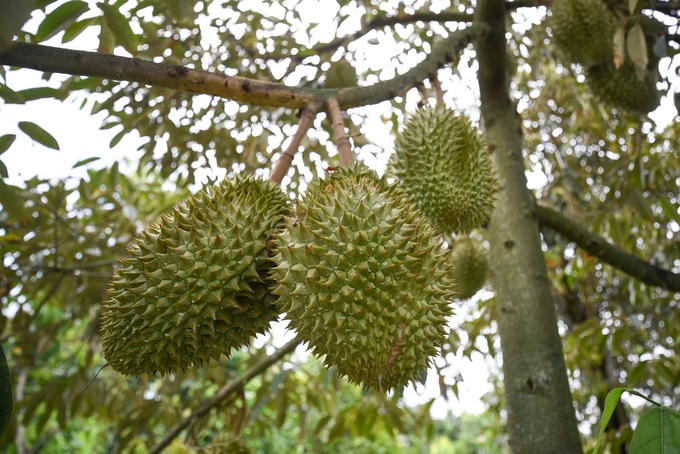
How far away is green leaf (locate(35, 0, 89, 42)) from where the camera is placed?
4.67 feet

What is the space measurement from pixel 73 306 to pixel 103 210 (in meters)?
0.65

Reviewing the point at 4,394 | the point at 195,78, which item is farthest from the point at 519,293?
the point at 4,394

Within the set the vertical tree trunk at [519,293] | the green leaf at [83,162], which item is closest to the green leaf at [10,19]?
the vertical tree trunk at [519,293]

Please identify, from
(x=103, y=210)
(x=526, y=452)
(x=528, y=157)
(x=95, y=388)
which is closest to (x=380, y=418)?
(x=526, y=452)

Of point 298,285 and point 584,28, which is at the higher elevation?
point 584,28

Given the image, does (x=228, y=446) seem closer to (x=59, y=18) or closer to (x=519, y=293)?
(x=519, y=293)

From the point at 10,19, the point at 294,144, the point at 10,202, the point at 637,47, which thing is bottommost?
the point at 10,19

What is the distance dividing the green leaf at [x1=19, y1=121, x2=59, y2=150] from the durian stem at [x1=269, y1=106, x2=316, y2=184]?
70 cm

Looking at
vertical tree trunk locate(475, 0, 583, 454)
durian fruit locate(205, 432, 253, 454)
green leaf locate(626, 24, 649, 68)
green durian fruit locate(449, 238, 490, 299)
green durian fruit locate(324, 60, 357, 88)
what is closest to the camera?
vertical tree trunk locate(475, 0, 583, 454)

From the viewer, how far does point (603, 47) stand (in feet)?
8.15

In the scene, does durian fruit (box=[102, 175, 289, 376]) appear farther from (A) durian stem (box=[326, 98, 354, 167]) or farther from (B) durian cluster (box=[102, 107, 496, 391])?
(A) durian stem (box=[326, 98, 354, 167])

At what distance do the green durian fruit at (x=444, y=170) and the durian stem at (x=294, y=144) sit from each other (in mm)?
392

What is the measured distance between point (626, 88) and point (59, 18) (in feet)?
7.85

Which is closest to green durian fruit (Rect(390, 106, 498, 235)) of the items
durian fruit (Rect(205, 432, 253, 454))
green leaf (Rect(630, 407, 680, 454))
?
green leaf (Rect(630, 407, 680, 454))
